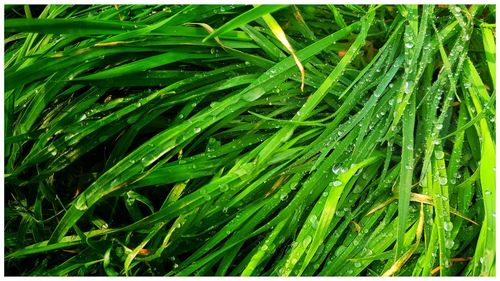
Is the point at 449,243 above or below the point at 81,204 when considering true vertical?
below

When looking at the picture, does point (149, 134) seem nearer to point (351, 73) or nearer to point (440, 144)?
point (351, 73)

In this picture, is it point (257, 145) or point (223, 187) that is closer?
point (223, 187)

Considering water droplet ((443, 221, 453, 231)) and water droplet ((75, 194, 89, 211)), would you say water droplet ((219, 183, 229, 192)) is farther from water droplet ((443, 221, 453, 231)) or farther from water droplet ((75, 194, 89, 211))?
water droplet ((443, 221, 453, 231))

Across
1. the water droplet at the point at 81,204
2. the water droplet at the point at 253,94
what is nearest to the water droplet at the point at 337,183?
the water droplet at the point at 253,94

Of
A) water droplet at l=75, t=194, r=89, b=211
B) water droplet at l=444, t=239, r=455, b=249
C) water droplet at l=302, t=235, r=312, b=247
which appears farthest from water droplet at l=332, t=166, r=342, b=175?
water droplet at l=75, t=194, r=89, b=211

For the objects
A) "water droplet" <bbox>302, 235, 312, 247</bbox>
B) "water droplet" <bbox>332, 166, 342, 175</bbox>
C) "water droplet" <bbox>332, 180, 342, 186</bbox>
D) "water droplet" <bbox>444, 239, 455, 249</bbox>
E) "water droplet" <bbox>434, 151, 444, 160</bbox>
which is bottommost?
"water droplet" <bbox>444, 239, 455, 249</bbox>

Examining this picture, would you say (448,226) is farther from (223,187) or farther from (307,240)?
(223,187)

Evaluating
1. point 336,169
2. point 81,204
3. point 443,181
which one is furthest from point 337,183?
point 81,204

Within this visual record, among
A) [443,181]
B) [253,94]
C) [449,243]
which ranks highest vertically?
[253,94]

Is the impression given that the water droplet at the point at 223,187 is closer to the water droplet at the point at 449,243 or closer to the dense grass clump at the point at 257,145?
the dense grass clump at the point at 257,145

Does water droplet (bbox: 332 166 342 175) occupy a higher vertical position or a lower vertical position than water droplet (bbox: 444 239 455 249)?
higher
